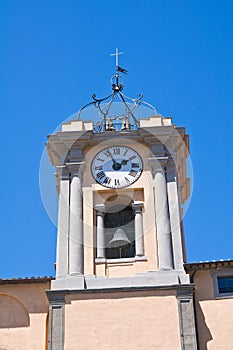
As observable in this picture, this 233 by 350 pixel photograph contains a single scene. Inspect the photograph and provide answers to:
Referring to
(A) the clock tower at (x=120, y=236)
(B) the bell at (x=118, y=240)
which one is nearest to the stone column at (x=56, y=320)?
(A) the clock tower at (x=120, y=236)

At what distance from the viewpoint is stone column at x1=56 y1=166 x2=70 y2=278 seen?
19.5 meters

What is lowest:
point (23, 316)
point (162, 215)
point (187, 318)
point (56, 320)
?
point (187, 318)

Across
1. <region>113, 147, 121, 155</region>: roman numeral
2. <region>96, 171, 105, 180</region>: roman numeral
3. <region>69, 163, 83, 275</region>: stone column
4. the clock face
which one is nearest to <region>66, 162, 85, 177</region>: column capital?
<region>69, 163, 83, 275</region>: stone column

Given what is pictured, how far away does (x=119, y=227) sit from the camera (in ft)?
67.8

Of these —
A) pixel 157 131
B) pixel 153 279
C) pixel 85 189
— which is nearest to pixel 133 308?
pixel 153 279

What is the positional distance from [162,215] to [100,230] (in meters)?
1.77

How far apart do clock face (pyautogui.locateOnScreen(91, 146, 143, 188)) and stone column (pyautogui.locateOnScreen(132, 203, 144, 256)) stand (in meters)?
0.81

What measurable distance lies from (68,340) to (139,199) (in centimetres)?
474

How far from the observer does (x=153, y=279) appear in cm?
1889

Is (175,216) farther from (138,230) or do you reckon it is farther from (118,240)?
(118,240)

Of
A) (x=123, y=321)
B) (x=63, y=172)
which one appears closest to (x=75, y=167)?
(x=63, y=172)

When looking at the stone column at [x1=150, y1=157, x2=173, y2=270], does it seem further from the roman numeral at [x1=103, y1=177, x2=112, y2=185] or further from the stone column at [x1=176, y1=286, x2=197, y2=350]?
the roman numeral at [x1=103, y1=177, x2=112, y2=185]

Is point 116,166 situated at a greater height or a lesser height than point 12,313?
greater

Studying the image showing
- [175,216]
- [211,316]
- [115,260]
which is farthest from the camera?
[175,216]
